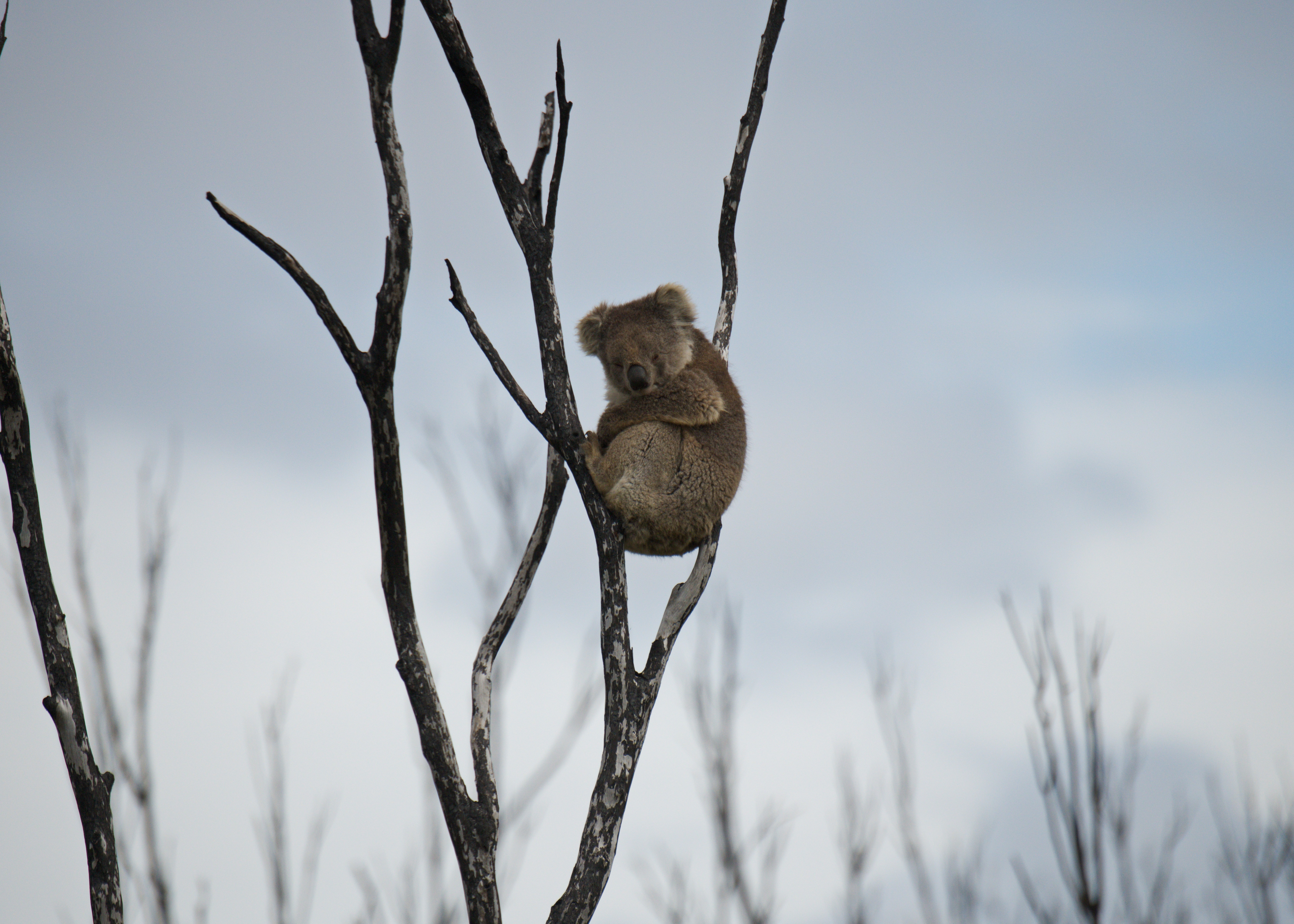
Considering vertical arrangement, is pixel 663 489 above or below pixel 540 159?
below

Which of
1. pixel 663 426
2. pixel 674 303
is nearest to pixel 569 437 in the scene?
pixel 663 426

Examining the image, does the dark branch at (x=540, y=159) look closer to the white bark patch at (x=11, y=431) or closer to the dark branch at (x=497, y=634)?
the dark branch at (x=497, y=634)

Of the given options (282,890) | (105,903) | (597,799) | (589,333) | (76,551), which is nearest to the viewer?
(105,903)

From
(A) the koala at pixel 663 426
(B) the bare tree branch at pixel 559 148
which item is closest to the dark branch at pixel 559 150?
(B) the bare tree branch at pixel 559 148

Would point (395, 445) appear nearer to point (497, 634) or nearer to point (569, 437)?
point (569, 437)

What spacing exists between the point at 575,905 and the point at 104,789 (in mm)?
1499

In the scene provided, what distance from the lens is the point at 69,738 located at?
2.84m

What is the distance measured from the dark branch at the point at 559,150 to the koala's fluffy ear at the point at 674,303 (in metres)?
1.94

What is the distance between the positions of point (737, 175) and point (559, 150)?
1446 mm

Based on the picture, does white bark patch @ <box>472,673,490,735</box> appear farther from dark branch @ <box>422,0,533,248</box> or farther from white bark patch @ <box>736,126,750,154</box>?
white bark patch @ <box>736,126,750,154</box>

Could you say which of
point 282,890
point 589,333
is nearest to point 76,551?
point 282,890

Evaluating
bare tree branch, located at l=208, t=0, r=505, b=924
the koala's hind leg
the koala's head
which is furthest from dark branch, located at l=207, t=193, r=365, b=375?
the koala's head

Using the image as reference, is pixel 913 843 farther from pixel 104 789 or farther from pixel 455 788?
pixel 104 789

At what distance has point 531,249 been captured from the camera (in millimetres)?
3506
